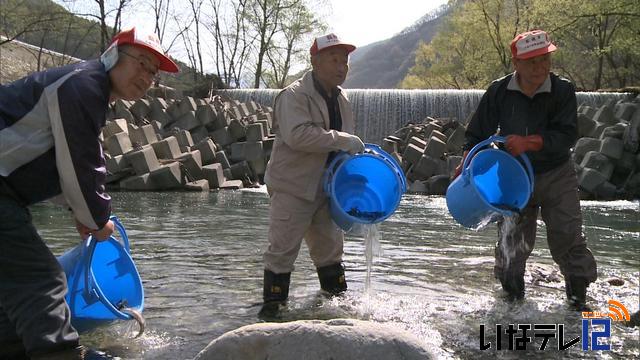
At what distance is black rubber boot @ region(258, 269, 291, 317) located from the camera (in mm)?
4473

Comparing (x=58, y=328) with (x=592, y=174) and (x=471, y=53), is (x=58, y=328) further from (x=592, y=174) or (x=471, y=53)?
(x=471, y=53)

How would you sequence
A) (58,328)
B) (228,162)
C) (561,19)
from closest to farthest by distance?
1. (58,328)
2. (228,162)
3. (561,19)

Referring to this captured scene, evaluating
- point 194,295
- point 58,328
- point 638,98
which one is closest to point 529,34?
point 194,295

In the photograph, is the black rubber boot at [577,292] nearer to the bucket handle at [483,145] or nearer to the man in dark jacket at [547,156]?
the man in dark jacket at [547,156]

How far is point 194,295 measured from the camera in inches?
197

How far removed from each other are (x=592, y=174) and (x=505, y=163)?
10757 mm

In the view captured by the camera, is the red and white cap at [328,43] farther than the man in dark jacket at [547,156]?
No

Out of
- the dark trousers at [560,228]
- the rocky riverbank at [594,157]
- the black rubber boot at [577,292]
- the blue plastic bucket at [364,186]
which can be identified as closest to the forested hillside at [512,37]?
the rocky riverbank at [594,157]

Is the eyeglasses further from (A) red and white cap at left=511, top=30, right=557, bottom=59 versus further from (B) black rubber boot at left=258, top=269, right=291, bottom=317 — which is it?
(A) red and white cap at left=511, top=30, right=557, bottom=59

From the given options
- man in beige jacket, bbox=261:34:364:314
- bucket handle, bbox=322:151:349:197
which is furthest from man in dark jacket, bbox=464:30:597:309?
man in beige jacket, bbox=261:34:364:314

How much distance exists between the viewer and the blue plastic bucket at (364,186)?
441cm

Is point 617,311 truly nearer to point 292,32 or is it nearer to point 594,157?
point 594,157

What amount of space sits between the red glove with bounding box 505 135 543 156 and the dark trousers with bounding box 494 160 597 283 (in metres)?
0.37

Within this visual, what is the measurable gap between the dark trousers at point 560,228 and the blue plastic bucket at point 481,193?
174mm
